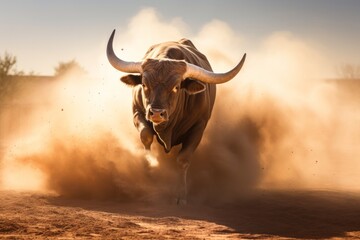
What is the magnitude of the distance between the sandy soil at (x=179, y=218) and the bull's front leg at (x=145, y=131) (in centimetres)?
93

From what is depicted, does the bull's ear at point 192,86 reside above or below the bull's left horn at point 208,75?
below

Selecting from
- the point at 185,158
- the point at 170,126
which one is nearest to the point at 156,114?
the point at 170,126

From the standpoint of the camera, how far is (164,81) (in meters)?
7.85

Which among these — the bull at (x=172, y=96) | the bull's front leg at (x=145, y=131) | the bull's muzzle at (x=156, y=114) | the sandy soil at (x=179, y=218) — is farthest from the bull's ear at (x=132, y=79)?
the sandy soil at (x=179, y=218)

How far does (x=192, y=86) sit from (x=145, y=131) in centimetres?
98

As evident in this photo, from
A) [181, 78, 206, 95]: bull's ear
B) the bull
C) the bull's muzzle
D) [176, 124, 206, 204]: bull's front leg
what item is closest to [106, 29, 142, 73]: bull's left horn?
the bull

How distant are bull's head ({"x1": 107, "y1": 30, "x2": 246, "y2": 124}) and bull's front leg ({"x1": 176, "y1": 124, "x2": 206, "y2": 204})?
33.2 inches

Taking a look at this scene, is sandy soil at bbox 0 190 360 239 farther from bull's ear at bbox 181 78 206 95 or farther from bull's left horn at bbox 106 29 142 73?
bull's left horn at bbox 106 29 142 73

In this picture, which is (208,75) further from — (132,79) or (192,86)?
(132,79)

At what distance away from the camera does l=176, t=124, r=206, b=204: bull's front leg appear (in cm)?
841

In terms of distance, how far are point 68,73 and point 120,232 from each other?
4457cm

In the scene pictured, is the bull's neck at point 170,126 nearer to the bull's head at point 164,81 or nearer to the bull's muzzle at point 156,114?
the bull's head at point 164,81

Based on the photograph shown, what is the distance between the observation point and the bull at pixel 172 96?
7.82 meters

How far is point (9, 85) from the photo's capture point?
34.3 meters
